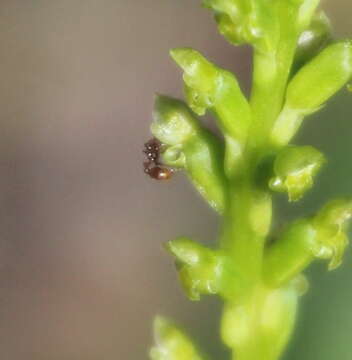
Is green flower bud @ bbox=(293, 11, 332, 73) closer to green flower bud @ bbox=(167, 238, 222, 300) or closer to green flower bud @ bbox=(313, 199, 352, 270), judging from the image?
green flower bud @ bbox=(313, 199, 352, 270)

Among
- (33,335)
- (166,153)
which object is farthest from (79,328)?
(166,153)

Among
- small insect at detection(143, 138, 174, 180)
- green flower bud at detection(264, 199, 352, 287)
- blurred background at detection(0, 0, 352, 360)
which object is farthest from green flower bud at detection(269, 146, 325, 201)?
blurred background at detection(0, 0, 352, 360)

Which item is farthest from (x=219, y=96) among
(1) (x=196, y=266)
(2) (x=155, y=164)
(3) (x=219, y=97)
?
(2) (x=155, y=164)

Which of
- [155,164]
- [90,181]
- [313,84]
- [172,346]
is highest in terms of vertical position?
[90,181]

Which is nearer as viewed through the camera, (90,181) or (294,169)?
(294,169)

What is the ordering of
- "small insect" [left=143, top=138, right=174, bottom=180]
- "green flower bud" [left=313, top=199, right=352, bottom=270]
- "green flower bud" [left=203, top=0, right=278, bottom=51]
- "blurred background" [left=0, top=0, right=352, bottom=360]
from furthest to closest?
"blurred background" [left=0, top=0, right=352, bottom=360] < "small insect" [left=143, top=138, right=174, bottom=180] < "green flower bud" [left=313, top=199, right=352, bottom=270] < "green flower bud" [left=203, top=0, right=278, bottom=51]

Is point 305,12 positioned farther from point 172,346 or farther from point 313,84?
point 172,346

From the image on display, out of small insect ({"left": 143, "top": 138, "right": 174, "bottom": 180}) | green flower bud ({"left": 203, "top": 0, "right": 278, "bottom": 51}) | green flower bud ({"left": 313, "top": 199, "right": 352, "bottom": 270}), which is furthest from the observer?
small insect ({"left": 143, "top": 138, "right": 174, "bottom": 180})
